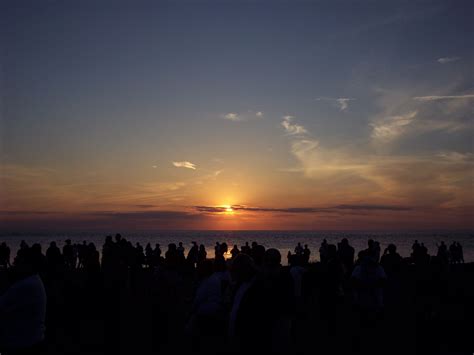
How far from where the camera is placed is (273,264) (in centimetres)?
577

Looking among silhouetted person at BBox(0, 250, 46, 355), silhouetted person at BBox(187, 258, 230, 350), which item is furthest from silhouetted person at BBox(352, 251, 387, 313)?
silhouetted person at BBox(0, 250, 46, 355)

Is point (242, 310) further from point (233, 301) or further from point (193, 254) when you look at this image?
point (193, 254)

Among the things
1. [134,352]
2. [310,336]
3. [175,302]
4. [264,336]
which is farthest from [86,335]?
[264,336]

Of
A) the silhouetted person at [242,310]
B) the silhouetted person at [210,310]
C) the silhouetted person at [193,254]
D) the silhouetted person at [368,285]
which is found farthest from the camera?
the silhouetted person at [193,254]

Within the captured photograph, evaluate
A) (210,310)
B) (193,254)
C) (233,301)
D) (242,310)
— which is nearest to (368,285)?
(210,310)

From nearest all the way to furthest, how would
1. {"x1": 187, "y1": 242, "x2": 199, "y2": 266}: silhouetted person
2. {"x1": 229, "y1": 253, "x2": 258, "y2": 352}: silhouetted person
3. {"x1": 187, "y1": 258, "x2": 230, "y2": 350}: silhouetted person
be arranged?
{"x1": 229, "y1": 253, "x2": 258, "y2": 352}: silhouetted person
{"x1": 187, "y1": 258, "x2": 230, "y2": 350}: silhouetted person
{"x1": 187, "y1": 242, "x2": 199, "y2": 266}: silhouetted person

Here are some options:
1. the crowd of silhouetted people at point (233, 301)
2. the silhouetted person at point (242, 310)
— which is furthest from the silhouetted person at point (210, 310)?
the silhouetted person at point (242, 310)

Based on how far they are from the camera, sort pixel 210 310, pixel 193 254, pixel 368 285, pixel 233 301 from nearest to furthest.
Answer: pixel 233 301
pixel 210 310
pixel 368 285
pixel 193 254

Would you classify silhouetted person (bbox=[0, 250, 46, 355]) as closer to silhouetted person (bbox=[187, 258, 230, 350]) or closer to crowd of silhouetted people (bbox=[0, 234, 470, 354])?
crowd of silhouetted people (bbox=[0, 234, 470, 354])

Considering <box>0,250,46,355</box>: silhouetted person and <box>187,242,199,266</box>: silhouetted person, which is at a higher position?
<box>0,250,46,355</box>: silhouetted person

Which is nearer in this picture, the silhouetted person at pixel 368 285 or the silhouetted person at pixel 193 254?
the silhouetted person at pixel 368 285

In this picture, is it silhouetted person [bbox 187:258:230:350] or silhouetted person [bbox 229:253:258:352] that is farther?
silhouetted person [bbox 187:258:230:350]

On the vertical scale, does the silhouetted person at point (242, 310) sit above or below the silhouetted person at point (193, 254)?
above

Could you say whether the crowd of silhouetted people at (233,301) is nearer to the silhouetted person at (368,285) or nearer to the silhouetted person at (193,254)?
the silhouetted person at (368,285)
